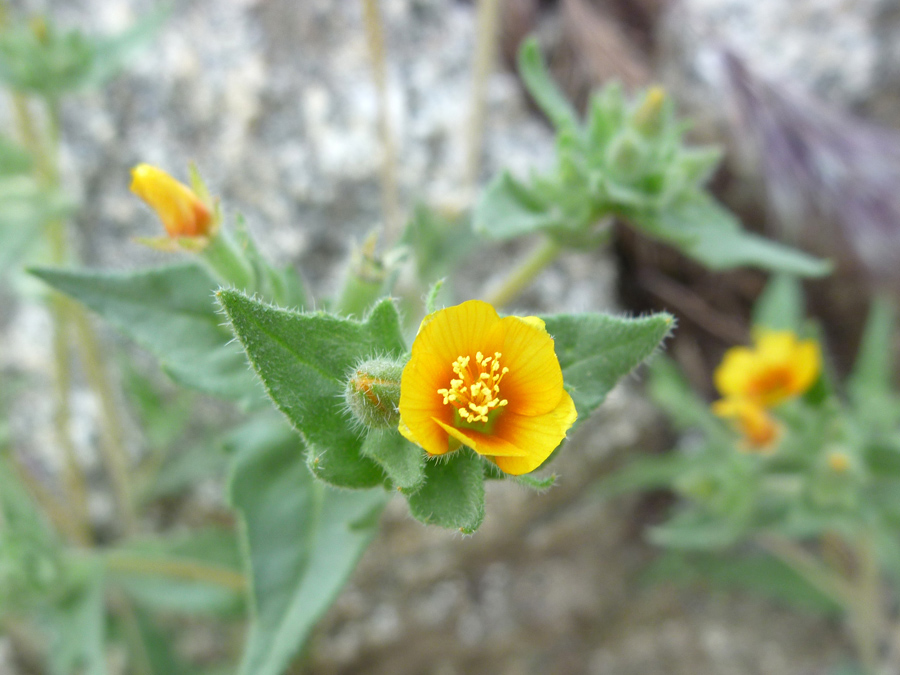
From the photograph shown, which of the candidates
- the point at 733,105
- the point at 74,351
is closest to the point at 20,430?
the point at 74,351

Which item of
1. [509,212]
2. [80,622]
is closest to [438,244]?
[509,212]

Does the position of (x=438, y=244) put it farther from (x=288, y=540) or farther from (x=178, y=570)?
(x=178, y=570)

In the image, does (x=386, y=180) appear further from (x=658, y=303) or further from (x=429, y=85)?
(x=658, y=303)

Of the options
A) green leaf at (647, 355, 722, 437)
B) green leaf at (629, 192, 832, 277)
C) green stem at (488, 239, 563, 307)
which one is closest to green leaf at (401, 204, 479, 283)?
green stem at (488, 239, 563, 307)

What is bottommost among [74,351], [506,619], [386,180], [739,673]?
[739,673]

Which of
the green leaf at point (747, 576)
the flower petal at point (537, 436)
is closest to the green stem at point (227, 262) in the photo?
the flower petal at point (537, 436)

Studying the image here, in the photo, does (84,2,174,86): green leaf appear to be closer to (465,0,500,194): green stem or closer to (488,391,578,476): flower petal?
(465,0,500,194): green stem

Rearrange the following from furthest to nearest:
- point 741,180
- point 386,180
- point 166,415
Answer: point 741,180 → point 166,415 → point 386,180
